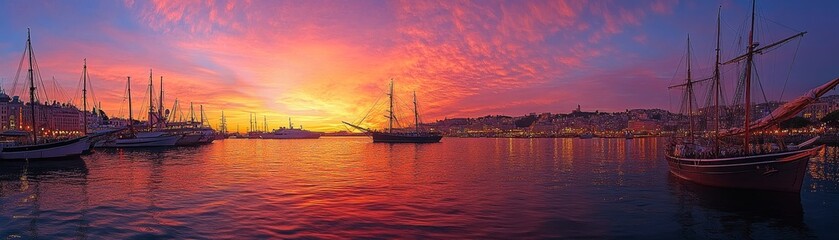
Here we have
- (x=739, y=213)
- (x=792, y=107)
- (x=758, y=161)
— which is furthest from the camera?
(x=792, y=107)

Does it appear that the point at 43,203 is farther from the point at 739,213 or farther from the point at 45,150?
the point at 45,150

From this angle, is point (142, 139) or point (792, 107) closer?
point (792, 107)

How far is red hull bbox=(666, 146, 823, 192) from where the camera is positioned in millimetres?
21766

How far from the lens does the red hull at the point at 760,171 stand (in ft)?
71.4

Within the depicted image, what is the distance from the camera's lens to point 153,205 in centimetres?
1984

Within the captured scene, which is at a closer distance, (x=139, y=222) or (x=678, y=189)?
(x=139, y=222)

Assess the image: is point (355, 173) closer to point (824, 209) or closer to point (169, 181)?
point (169, 181)

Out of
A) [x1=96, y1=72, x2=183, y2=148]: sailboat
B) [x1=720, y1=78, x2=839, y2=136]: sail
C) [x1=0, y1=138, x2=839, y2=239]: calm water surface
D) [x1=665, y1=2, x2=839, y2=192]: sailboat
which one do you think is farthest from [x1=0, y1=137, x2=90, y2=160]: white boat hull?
[x1=720, y1=78, x2=839, y2=136]: sail

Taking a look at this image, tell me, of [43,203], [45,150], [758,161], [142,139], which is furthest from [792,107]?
[142,139]

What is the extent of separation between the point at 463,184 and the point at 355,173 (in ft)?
35.9

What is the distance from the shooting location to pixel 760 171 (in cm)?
2297

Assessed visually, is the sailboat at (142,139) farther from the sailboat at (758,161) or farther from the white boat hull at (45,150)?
the sailboat at (758,161)

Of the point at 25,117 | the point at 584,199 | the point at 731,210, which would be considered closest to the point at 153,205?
the point at 584,199

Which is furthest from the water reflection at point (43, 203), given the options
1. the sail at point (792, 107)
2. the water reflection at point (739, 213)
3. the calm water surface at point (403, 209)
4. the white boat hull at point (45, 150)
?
the sail at point (792, 107)
